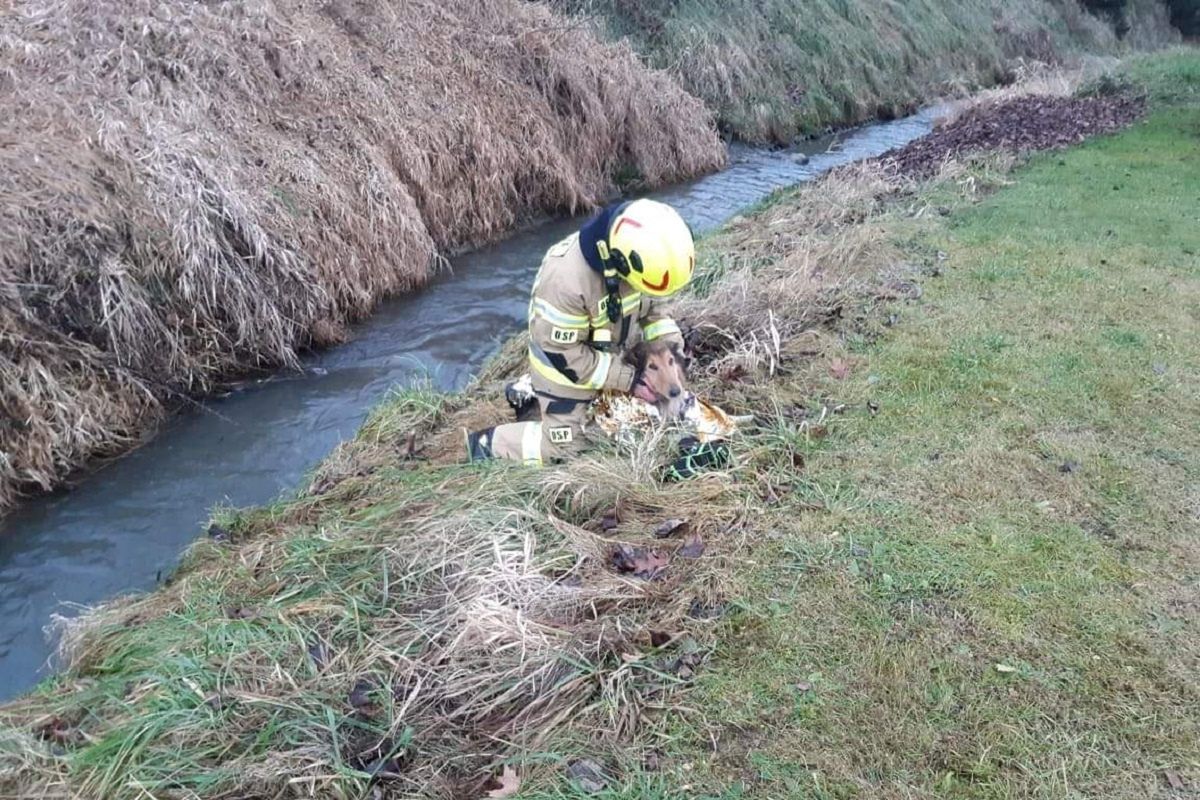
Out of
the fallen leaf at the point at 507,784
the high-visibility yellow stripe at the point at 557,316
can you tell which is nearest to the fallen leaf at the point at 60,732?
the fallen leaf at the point at 507,784

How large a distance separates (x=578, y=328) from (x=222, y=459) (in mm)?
3273

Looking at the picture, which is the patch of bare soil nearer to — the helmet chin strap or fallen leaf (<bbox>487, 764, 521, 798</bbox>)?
the helmet chin strap

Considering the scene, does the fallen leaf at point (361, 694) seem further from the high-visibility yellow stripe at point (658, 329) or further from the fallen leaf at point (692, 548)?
the high-visibility yellow stripe at point (658, 329)

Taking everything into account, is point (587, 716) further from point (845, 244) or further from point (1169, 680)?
Result: point (845, 244)

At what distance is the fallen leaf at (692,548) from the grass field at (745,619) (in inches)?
2.4

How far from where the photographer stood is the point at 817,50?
2070 centimetres

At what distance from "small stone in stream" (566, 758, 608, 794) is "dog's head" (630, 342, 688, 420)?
90.4 inches

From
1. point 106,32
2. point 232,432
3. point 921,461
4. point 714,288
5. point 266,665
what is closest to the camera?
point 266,665

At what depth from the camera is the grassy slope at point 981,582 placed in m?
2.91

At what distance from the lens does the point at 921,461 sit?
4.54m

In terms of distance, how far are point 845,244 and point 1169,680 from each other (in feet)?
17.6

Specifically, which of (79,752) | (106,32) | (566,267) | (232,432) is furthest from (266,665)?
(106,32)

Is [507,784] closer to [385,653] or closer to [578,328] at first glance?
[385,653]

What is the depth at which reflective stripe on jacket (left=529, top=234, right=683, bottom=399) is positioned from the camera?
4633mm
